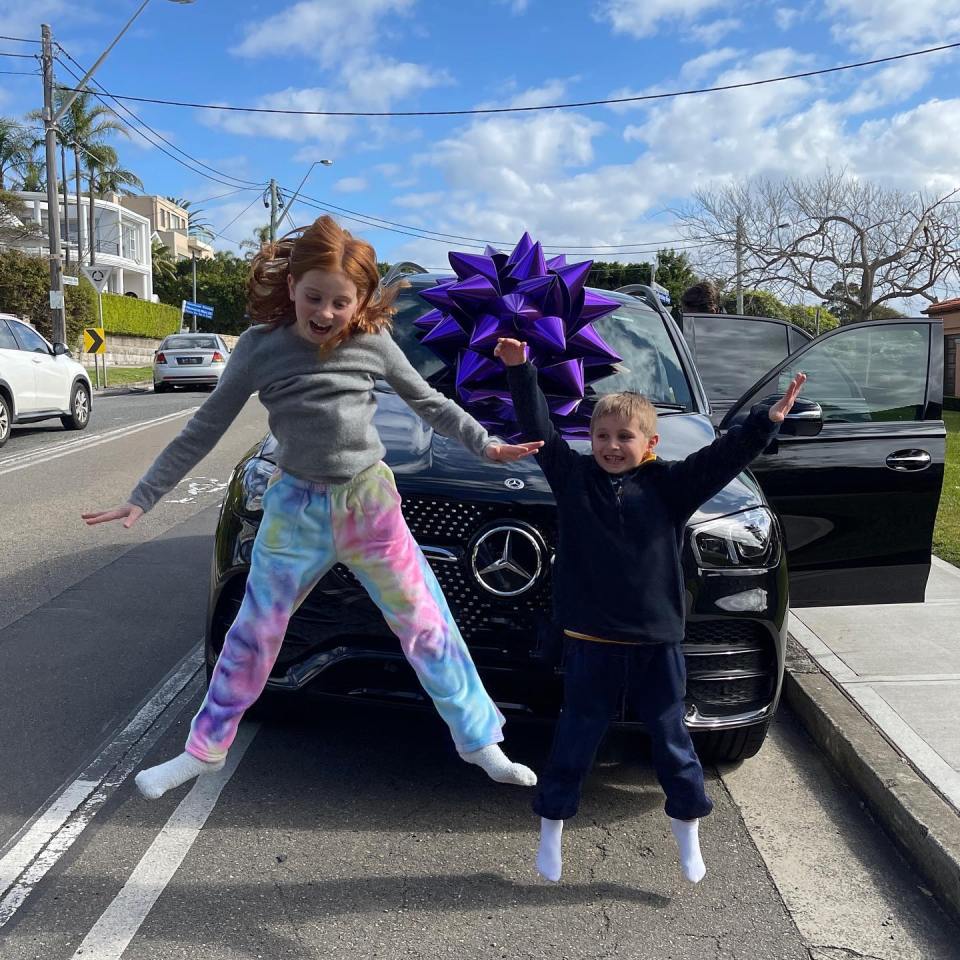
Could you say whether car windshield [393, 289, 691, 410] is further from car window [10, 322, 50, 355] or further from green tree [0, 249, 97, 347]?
green tree [0, 249, 97, 347]

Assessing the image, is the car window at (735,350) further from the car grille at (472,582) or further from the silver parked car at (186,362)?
the silver parked car at (186,362)

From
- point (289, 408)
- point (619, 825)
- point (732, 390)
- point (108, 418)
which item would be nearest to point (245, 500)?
point (289, 408)

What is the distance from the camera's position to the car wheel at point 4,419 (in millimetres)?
12953

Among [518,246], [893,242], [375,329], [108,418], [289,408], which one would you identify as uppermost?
[893,242]

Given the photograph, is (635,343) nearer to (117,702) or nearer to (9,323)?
(117,702)

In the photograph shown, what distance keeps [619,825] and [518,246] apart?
2.35 meters

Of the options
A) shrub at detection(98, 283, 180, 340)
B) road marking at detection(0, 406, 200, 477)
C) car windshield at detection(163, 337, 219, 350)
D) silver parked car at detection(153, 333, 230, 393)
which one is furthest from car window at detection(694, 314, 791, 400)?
shrub at detection(98, 283, 180, 340)

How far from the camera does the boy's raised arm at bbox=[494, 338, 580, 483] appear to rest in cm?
296

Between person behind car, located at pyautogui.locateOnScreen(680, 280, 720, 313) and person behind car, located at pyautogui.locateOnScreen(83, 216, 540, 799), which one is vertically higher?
person behind car, located at pyautogui.locateOnScreen(680, 280, 720, 313)

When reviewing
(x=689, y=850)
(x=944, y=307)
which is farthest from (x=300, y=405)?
(x=944, y=307)

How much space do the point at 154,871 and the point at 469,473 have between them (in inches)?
58.9

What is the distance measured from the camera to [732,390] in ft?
19.9

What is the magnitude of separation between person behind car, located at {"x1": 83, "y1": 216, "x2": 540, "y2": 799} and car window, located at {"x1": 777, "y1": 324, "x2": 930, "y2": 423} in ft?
8.14

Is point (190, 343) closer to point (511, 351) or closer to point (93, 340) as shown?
point (93, 340)
